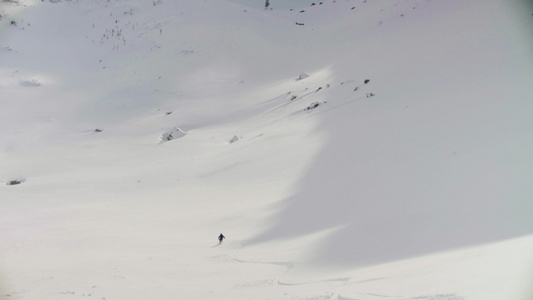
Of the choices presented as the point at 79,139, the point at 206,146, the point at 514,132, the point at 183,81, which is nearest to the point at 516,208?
the point at 514,132

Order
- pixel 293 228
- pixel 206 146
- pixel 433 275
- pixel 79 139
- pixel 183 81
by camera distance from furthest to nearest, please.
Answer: pixel 183 81, pixel 79 139, pixel 206 146, pixel 293 228, pixel 433 275

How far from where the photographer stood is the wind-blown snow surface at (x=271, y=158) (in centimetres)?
466

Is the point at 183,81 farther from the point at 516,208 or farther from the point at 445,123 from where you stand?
the point at 516,208

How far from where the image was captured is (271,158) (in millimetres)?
9094

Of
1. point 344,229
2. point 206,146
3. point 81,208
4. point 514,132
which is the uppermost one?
point 206,146

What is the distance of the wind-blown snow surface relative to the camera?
15.3 feet

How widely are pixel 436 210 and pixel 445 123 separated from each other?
297cm

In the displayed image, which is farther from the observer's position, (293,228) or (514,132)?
(514,132)

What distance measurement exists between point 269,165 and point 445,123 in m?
3.24

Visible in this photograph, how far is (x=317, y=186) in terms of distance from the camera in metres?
7.35

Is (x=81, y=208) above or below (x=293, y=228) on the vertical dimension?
above

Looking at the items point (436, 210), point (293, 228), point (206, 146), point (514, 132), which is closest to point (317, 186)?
point (293, 228)

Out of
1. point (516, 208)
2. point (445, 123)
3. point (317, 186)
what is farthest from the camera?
point (445, 123)

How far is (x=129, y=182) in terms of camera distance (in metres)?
9.16
